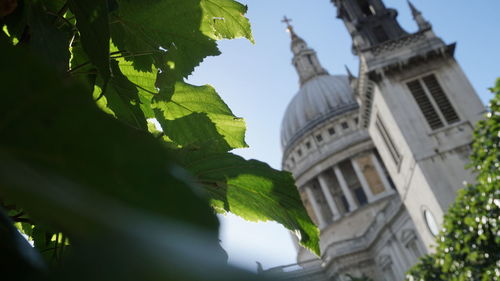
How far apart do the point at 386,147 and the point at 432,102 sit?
404 centimetres

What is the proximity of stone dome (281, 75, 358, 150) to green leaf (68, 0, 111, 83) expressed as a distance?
4194 centimetres

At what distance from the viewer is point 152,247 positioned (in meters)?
0.17

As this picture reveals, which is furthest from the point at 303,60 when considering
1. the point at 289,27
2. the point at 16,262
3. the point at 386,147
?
the point at 16,262

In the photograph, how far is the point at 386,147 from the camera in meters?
24.4

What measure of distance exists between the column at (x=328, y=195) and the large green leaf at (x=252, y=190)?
38208 mm

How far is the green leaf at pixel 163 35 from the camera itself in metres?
0.82

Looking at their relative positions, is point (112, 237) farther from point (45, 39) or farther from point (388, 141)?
point (388, 141)

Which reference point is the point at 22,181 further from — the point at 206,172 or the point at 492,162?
the point at 492,162

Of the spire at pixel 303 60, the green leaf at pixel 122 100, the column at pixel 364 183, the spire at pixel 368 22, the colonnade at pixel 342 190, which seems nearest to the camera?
the green leaf at pixel 122 100

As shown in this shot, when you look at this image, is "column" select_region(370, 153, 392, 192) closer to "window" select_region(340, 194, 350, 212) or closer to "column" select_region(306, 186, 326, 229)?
"window" select_region(340, 194, 350, 212)

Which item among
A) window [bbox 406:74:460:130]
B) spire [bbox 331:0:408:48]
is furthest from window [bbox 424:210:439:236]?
spire [bbox 331:0:408:48]

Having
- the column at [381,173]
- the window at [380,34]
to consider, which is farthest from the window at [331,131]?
the window at [380,34]

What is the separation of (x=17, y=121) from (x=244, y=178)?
51 centimetres

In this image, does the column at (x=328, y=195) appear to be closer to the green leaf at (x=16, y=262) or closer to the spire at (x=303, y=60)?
the spire at (x=303, y=60)
